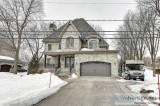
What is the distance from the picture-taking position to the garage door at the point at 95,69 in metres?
35.9

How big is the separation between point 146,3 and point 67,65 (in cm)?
1763

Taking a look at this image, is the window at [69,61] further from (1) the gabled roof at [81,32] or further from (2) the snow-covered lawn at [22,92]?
(2) the snow-covered lawn at [22,92]

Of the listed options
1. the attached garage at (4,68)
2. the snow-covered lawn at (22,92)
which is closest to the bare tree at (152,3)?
the snow-covered lawn at (22,92)

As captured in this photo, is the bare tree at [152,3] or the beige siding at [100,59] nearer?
the bare tree at [152,3]

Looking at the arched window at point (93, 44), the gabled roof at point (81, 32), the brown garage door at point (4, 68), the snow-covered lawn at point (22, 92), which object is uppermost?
the gabled roof at point (81, 32)

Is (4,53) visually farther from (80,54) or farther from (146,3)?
(146,3)

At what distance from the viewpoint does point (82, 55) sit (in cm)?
3628

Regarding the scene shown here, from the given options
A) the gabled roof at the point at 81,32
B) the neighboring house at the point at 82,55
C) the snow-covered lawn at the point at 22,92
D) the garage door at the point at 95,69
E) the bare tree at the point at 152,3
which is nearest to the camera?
the snow-covered lawn at the point at 22,92

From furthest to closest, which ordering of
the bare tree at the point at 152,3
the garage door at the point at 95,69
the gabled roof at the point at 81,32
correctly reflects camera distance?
the gabled roof at the point at 81,32 → the garage door at the point at 95,69 → the bare tree at the point at 152,3

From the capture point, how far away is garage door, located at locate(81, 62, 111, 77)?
35.9 metres

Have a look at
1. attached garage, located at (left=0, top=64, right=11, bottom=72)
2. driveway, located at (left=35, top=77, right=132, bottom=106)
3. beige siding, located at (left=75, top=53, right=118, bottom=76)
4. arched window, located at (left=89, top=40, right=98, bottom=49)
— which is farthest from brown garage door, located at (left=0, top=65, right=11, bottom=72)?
driveway, located at (left=35, top=77, right=132, bottom=106)

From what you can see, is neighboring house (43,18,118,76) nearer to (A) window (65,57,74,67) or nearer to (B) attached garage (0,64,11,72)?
(A) window (65,57,74,67)

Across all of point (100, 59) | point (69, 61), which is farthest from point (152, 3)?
point (69, 61)

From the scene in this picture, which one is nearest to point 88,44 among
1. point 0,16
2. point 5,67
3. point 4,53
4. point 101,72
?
point 101,72
